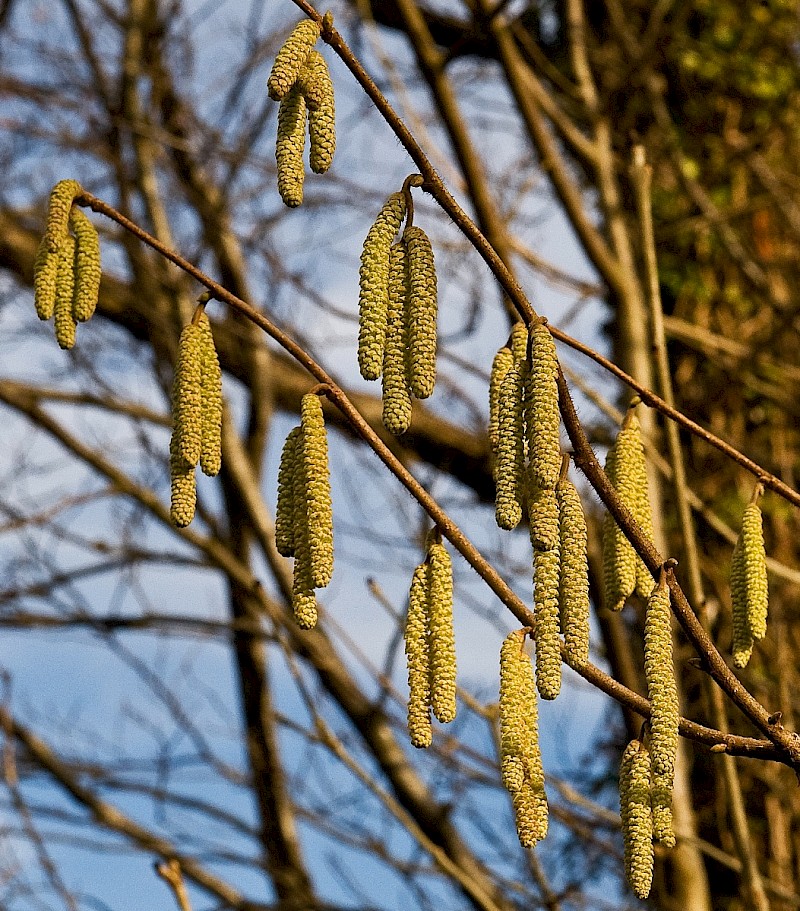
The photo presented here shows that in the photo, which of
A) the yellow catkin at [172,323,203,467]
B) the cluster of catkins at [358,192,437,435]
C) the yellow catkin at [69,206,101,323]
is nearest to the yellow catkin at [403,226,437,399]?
the cluster of catkins at [358,192,437,435]

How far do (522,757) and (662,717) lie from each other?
13cm

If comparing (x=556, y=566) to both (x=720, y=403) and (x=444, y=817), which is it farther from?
(x=720, y=403)

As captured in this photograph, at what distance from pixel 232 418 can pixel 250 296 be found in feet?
1.83

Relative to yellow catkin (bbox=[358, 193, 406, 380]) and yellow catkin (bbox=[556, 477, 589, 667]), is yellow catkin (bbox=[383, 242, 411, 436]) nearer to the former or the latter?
yellow catkin (bbox=[358, 193, 406, 380])

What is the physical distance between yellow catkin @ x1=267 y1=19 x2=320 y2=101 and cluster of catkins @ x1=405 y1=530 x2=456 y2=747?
43 cm

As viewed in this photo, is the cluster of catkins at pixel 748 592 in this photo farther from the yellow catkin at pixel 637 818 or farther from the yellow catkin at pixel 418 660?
the yellow catkin at pixel 418 660

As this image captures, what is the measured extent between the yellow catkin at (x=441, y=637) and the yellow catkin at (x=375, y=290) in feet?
0.67

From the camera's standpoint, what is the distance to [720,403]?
15.6 ft

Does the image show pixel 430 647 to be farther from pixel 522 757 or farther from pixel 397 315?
pixel 397 315

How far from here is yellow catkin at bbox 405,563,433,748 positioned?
1.12 meters

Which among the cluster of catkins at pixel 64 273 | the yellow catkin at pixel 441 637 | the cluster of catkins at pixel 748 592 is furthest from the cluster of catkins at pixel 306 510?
the cluster of catkins at pixel 748 592

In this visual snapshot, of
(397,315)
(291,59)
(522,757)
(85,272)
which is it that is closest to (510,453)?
(397,315)

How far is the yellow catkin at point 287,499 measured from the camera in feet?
3.79

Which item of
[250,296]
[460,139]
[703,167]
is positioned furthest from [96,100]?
[703,167]
